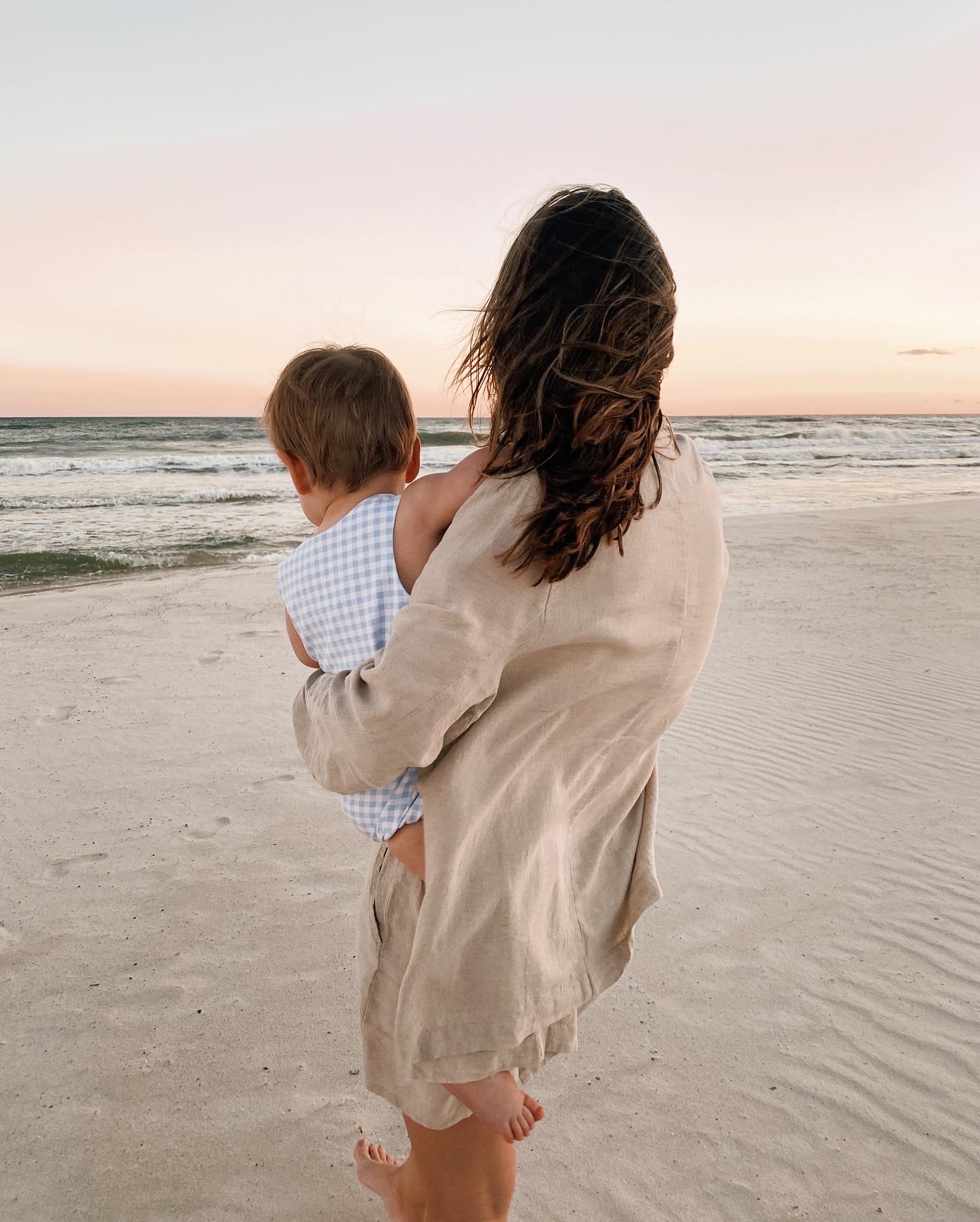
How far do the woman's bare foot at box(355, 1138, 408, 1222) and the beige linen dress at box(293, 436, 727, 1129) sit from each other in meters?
0.64

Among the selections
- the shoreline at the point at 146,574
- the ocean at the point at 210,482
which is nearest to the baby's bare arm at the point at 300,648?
the ocean at the point at 210,482

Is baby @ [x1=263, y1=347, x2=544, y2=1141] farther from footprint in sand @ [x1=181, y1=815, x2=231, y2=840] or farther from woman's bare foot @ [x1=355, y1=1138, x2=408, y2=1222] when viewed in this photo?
footprint in sand @ [x1=181, y1=815, x2=231, y2=840]

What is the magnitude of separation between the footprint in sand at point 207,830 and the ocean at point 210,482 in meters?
2.62

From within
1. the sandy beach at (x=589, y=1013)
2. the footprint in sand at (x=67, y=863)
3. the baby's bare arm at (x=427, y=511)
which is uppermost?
the baby's bare arm at (x=427, y=511)

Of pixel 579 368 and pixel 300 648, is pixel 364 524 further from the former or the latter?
pixel 579 368

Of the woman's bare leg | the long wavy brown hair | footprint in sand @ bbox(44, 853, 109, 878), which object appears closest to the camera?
the long wavy brown hair

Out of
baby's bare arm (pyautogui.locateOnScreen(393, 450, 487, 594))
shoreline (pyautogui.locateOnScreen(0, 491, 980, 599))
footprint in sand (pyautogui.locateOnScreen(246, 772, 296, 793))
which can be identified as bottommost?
footprint in sand (pyautogui.locateOnScreen(246, 772, 296, 793))

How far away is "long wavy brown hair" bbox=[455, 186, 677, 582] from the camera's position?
3.11ft

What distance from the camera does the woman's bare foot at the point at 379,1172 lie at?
70.1 inches

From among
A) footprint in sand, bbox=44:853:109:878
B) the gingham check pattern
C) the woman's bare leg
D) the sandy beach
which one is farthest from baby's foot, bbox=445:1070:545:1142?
footprint in sand, bbox=44:853:109:878

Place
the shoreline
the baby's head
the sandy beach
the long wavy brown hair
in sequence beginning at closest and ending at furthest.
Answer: the long wavy brown hair < the baby's head < the sandy beach < the shoreline

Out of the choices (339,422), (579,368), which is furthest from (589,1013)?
(579,368)

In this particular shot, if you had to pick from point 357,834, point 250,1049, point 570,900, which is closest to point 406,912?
point 570,900

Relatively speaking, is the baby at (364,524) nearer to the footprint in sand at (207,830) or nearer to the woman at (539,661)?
the woman at (539,661)
